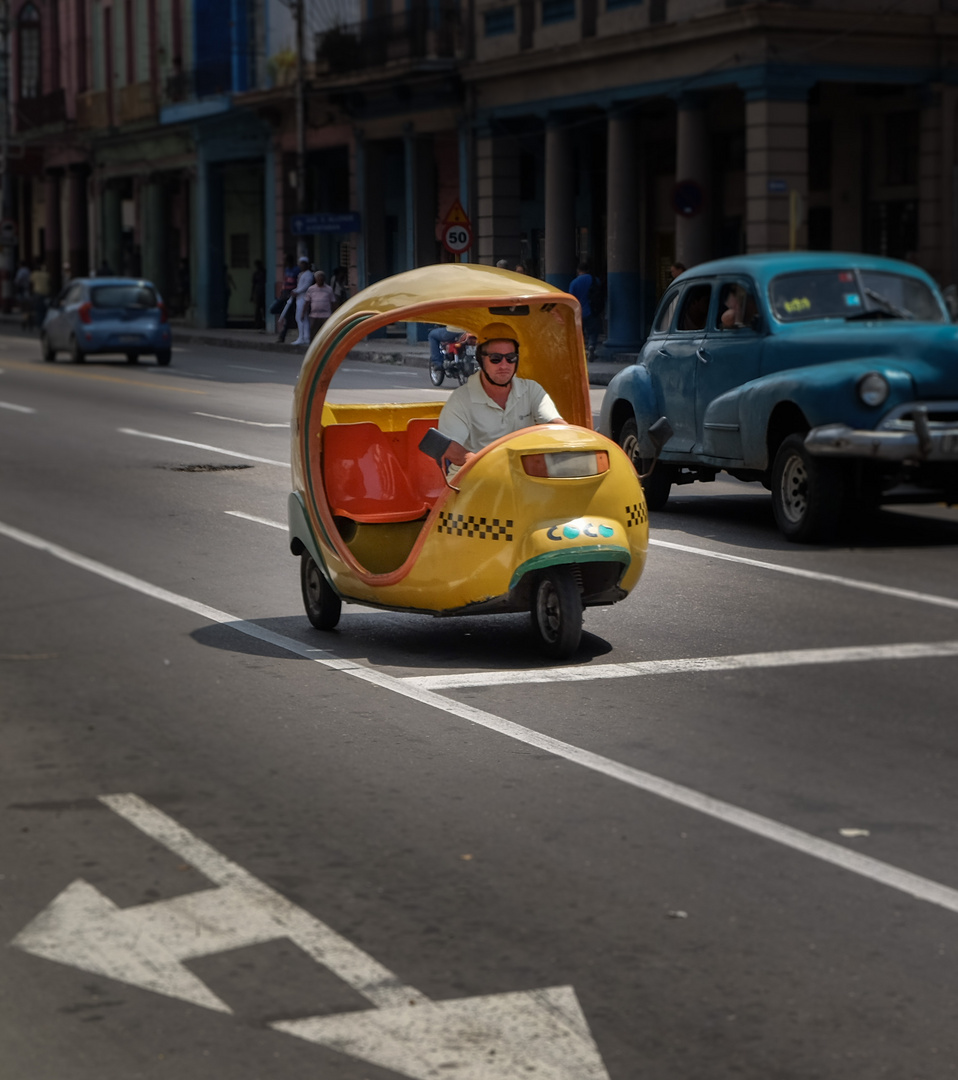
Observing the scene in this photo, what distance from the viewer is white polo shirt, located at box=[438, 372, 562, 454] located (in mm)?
9609

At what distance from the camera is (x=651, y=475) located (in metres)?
15.5

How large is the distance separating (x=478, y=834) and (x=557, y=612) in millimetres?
2884

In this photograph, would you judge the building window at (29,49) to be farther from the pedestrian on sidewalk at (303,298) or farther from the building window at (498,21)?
the building window at (498,21)

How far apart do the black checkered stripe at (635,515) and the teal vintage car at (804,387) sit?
366 centimetres

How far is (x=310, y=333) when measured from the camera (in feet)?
140

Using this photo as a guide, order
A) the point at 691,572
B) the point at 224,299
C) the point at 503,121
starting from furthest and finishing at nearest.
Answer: the point at 224,299
the point at 503,121
the point at 691,572

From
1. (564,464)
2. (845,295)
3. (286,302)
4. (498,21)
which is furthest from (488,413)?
(286,302)

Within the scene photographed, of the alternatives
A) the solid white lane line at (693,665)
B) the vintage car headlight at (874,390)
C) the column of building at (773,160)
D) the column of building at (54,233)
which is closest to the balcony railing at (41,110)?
the column of building at (54,233)

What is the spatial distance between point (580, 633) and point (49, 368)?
26931mm

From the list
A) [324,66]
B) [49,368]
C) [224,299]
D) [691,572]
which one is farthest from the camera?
[224,299]

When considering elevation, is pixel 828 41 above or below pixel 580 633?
above

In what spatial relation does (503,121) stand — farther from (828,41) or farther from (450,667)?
(450,667)

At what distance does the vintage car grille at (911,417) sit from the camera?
1274 centimetres

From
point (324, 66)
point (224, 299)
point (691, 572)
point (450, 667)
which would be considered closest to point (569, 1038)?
point (450, 667)
